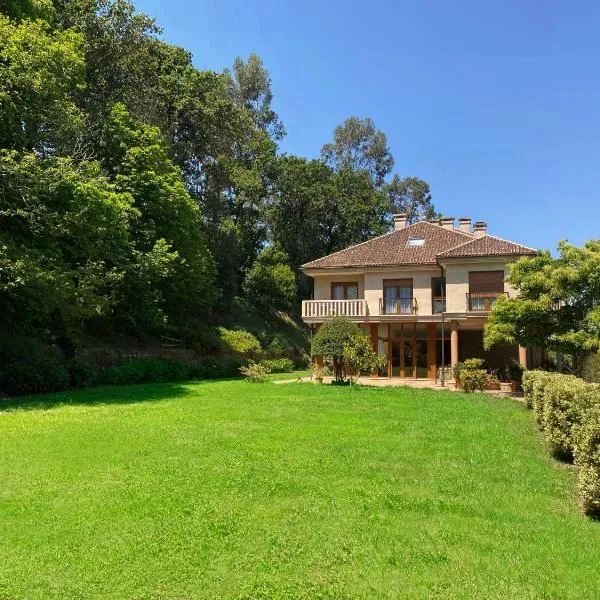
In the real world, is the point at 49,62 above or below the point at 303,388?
above

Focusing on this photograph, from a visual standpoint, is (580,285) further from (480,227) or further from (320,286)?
(320,286)

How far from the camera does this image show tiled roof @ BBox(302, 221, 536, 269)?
972 inches

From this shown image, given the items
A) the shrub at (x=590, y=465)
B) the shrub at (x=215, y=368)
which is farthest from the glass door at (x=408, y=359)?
the shrub at (x=590, y=465)

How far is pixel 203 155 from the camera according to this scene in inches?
1444

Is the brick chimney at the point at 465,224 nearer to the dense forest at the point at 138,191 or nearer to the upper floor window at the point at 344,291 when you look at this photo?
the upper floor window at the point at 344,291

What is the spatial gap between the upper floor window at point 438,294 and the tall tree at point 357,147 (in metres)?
33.5

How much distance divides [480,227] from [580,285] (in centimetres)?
1254

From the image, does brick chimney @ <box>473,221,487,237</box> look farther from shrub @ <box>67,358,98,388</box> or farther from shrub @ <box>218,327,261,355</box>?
shrub @ <box>67,358,98,388</box>

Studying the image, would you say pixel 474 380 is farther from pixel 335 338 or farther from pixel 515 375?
pixel 335 338

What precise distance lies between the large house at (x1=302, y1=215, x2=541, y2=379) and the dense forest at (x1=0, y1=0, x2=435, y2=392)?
7.75 meters

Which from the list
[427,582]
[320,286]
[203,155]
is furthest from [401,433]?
[203,155]

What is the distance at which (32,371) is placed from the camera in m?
18.6

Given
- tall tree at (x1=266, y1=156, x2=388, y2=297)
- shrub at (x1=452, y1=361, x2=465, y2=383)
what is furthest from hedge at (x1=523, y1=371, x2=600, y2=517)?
tall tree at (x1=266, y1=156, x2=388, y2=297)

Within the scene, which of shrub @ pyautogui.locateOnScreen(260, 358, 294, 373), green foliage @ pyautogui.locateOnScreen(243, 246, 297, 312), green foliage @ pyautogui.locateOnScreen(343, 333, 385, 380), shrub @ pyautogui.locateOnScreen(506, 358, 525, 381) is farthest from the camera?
green foliage @ pyautogui.locateOnScreen(243, 246, 297, 312)
